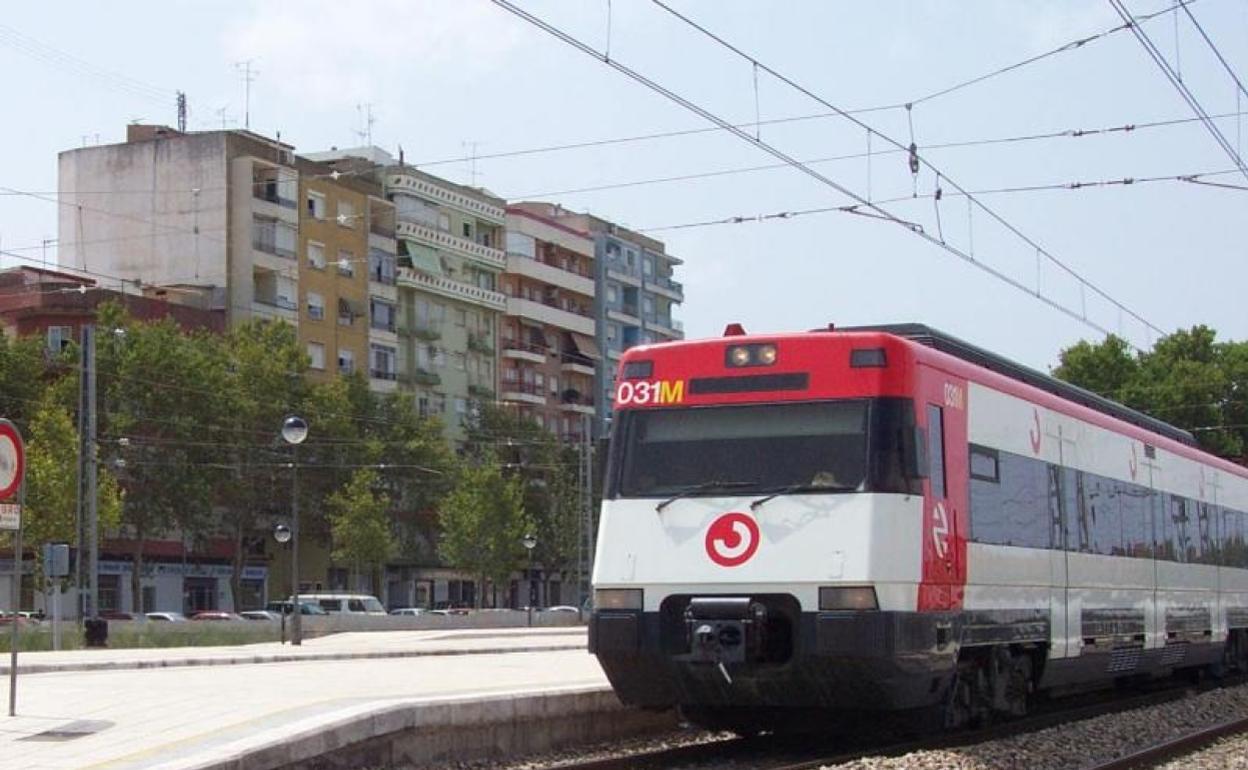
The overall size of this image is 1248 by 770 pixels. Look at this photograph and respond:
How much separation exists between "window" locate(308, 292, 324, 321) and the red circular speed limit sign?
67.6 m

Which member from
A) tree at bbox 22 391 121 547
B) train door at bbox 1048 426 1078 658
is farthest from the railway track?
tree at bbox 22 391 121 547

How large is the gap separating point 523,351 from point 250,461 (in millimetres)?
30062

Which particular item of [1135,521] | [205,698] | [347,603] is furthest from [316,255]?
[205,698]

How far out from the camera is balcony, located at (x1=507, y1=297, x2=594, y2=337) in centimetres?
9800

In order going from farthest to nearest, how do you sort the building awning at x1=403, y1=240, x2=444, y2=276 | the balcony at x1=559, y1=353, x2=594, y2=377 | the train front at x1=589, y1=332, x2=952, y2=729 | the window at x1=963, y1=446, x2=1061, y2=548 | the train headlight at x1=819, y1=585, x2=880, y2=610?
the balcony at x1=559, y1=353, x2=594, y2=377
the building awning at x1=403, y1=240, x2=444, y2=276
the window at x1=963, y1=446, x2=1061, y2=548
the train front at x1=589, y1=332, x2=952, y2=729
the train headlight at x1=819, y1=585, x2=880, y2=610

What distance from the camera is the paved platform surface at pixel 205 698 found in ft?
38.3

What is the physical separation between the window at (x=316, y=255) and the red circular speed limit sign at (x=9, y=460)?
223 ft

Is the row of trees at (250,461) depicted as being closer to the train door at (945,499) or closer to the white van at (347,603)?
the white van at (347,603)

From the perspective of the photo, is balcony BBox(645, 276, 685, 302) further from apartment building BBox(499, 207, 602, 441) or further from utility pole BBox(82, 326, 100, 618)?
utility pole BBox(82, 326, 100, 618)

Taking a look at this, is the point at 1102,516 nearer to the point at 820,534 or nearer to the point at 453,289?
the point at 820,534

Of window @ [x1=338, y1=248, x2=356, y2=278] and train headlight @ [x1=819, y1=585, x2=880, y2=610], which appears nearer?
train headlight @ [x1=819, y1=585, x2=880, y2=610]

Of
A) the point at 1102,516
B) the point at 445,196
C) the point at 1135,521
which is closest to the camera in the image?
the point at 1102,516

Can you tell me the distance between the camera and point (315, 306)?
267 feet

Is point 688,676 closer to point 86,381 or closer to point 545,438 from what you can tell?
point 86,381
